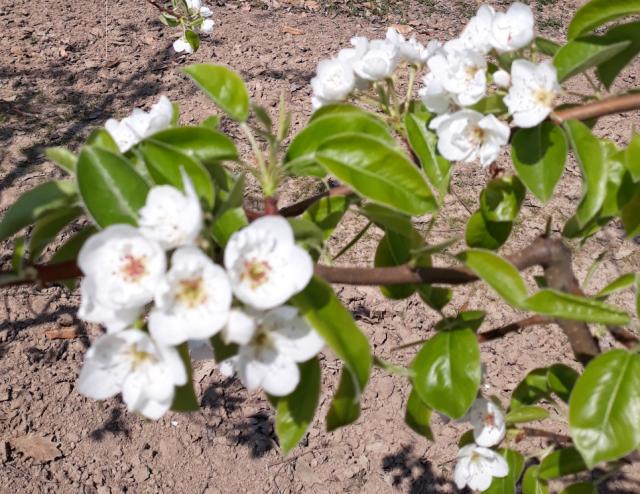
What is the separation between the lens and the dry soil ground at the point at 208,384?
7.97 ft

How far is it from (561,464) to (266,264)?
79cm

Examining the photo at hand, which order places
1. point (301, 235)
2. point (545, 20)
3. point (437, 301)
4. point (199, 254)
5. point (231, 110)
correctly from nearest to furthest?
point (199, 254)
point (301, 235)
point (231, 110)
point (437, 301)
point (545, 20)

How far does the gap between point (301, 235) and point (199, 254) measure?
0.49ft

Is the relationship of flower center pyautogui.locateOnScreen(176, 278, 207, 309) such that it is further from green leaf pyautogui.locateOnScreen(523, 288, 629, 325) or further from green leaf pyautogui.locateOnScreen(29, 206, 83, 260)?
green leaf pyautogui.locateOnScreen(523, 288, 629, 325)

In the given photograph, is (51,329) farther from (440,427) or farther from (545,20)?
(545,20)

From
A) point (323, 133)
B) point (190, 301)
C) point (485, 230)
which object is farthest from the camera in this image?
point (485, 230)

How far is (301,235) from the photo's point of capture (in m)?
0.82

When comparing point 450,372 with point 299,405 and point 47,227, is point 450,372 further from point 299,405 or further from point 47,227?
point 47,227

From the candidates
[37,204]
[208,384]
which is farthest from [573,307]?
[208,384]

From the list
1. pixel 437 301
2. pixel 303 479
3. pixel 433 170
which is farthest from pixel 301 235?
pixel 303 479

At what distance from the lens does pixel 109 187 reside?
2.62 ft

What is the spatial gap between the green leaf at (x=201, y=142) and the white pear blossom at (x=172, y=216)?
0.12m

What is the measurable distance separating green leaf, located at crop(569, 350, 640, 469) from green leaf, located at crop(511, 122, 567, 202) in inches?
9.7

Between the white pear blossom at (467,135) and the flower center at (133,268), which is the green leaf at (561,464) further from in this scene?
the flower center at (133,268)
